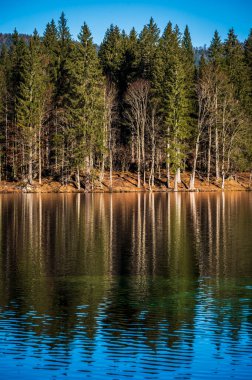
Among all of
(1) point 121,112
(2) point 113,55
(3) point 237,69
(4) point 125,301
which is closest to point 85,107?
(1) point 121,112

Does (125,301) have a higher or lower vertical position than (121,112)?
lower

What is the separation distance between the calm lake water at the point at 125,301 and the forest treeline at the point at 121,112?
41.6m

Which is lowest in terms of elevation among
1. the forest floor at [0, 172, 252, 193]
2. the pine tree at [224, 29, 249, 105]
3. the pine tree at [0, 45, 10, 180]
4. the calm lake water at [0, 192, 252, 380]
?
the calm lake water at [0, 192, 252, 380]

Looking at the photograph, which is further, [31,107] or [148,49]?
[148,49]

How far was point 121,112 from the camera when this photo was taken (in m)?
95.2

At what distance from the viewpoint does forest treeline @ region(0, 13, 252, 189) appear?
270ft

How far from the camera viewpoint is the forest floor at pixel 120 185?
81750mm

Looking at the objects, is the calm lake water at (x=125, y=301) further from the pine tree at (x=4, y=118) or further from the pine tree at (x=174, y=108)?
the pine tree at (x=4, y=118)

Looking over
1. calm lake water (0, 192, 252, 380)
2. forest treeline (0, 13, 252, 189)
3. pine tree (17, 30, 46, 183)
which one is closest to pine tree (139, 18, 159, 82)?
forest treeline (0, 13, 252, 189)

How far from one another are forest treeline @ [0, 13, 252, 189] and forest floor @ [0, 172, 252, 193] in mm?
1033

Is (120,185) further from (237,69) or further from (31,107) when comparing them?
(237,69)

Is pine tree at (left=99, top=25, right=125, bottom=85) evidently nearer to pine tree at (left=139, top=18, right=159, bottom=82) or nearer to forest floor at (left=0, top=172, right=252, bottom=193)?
pine tree at (left=139, top=18, right=159, bottom=82)

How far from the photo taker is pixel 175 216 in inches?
1922

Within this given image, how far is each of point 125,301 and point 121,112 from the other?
76.6 metres
